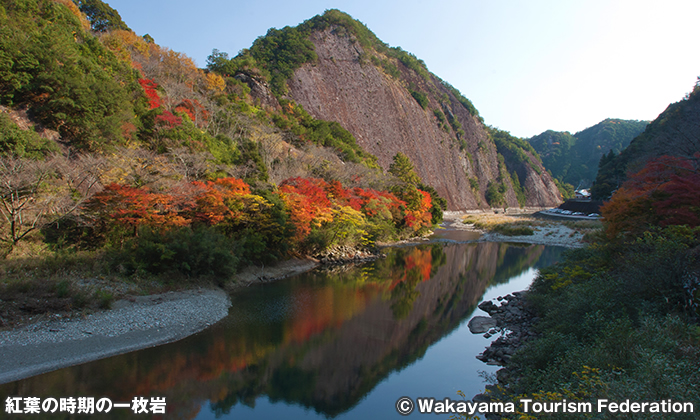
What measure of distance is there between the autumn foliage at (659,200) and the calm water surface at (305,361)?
6.67 m

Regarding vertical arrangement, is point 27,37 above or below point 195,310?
above

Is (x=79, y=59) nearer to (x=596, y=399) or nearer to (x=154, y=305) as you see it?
(x=154, y=305)

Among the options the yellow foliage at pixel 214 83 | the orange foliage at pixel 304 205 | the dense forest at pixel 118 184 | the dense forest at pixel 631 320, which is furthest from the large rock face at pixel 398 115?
the dense forest at pixel 631 320

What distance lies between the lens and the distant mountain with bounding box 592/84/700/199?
21842mm

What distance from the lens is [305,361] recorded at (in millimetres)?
9867

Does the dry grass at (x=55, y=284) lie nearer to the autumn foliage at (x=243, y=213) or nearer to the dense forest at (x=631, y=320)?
the autumn foliage at (x=243, y=213)

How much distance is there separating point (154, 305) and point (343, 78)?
5821 centimetres

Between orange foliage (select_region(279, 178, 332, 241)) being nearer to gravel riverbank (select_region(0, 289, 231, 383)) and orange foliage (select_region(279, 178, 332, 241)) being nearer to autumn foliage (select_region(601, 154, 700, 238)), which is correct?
gravel riverbank (select_region(0, 289, 231, 383))

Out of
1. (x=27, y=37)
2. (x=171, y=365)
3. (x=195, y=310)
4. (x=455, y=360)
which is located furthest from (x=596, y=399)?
(x=27, y=37)

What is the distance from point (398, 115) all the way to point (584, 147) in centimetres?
10231

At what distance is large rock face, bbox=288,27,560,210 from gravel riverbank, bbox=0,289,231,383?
156 ft

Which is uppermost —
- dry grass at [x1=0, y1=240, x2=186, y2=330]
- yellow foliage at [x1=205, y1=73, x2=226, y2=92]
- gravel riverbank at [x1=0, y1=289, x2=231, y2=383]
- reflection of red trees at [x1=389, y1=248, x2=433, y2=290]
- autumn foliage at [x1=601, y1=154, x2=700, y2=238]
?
yellow foliage at [x1=205, y1=73, x2=226, y2=92]

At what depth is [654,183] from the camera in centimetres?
1323

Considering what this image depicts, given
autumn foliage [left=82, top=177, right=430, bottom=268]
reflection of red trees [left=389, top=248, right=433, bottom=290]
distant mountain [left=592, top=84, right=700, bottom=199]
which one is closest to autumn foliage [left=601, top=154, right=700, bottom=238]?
distant mountain [left=592, top=84, right=700, bottom=199]
